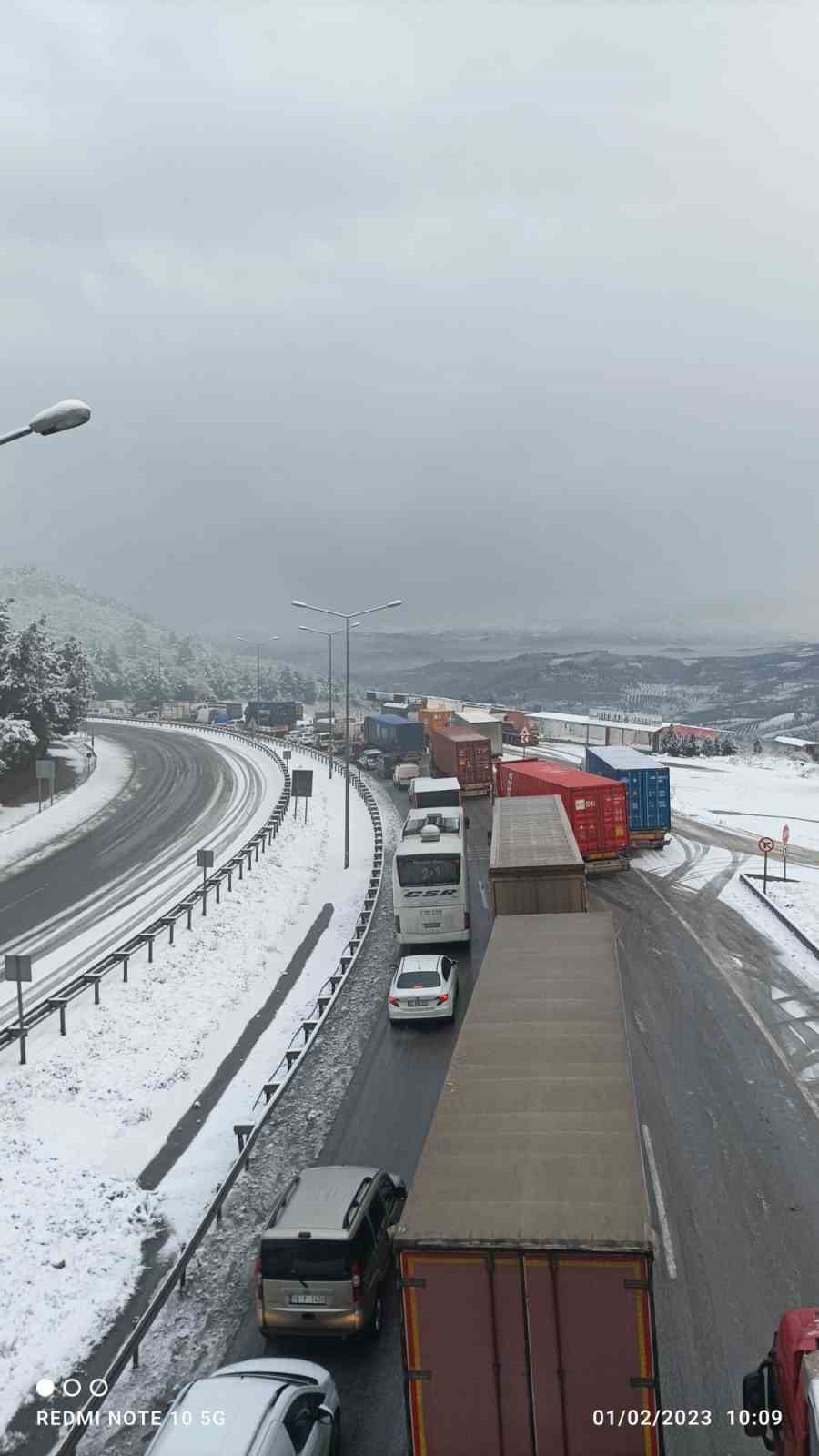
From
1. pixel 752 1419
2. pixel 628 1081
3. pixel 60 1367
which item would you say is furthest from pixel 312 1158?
pixel 752 1419

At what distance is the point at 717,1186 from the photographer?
12836 mm

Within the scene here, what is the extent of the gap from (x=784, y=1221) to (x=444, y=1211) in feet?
22.0

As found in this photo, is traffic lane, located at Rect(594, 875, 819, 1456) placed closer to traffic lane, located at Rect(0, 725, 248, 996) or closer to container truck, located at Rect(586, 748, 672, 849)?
container truck, located at Rect(586, 748, 672, 849)

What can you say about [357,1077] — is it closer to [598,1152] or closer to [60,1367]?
[60,1367]

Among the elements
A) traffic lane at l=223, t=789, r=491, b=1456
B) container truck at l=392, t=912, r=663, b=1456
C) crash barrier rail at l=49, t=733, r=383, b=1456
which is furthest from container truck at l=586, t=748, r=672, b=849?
container truck at l=392, t=912, r=663, b=1456

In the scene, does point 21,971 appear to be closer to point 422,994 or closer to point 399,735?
point 422,994

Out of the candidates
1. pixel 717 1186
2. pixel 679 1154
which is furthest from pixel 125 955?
pixel 717 1186

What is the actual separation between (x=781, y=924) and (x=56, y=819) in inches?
1378

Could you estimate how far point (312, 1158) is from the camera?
14.0 metres

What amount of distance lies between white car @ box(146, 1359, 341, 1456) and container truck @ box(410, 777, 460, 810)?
28404 mm

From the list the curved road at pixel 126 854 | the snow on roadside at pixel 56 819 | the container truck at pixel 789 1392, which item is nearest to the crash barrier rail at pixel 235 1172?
the container truck at pixel 789 1392

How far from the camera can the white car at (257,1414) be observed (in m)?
6.99

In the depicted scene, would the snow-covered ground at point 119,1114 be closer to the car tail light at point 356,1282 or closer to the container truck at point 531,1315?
the car tail light at point 356,1282

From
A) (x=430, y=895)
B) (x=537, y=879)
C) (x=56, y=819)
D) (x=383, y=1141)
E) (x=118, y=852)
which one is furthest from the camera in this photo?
(x=56, y=819)
